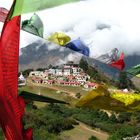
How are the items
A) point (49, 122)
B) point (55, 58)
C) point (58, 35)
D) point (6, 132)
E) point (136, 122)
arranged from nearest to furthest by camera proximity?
1. point (6, 132)
2. point (58, 35)
3. point (55, 58)
4. point (49, 122)
5. point (136, 122)

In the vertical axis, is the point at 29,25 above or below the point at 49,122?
above

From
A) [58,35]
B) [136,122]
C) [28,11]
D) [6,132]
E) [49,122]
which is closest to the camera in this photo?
[28,11]

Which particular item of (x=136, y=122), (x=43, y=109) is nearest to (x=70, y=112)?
(x=43, y=109)

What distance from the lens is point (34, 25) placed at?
10070mm

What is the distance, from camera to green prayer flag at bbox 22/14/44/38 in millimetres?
9812

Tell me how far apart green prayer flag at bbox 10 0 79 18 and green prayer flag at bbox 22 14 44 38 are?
938 millimetres

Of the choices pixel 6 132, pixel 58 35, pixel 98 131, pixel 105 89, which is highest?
pixel 58 35

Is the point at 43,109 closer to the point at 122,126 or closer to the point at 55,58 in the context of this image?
the point at 122,126

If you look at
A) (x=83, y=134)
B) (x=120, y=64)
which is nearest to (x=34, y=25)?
(x=120, y=64)

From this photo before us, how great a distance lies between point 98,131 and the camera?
5534 centimetres

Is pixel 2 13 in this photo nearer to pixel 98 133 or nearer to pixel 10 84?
pixel 10 84

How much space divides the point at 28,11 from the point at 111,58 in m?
1.60

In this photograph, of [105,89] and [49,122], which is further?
[49,122]

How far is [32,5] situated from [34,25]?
1387 millimetres
